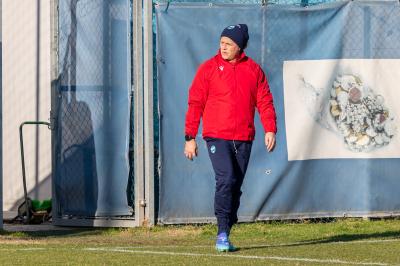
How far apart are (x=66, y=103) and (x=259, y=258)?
511cm

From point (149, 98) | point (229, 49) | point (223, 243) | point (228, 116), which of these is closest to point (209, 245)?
point (223, 243)

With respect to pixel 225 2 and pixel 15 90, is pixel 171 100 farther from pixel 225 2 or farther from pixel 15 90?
pixel 15 90

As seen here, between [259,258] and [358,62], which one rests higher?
[358,62]

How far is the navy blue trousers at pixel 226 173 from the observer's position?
33.8 ft

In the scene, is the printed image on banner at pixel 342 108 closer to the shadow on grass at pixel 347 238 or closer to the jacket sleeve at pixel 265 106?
the shadow on grass at pixel 347 238

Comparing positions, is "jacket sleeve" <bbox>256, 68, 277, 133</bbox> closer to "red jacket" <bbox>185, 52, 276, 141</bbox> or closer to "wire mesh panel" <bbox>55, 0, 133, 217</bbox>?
"red jacket" <bbox>185, 52, 276, 141</bbox>

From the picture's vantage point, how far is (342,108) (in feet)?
46.1

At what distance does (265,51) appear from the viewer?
45.3 feet

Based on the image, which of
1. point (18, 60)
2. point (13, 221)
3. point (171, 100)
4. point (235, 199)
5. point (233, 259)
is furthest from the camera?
point (18, 60)

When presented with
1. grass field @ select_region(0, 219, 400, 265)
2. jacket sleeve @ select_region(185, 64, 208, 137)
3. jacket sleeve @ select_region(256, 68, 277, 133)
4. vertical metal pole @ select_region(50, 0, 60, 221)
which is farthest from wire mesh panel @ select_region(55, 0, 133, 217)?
jacket sleeve @ select_region(256, 68, 277, 133)

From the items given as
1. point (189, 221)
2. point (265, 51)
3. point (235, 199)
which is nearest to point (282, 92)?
point (265, 51)

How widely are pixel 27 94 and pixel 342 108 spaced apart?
4670mm

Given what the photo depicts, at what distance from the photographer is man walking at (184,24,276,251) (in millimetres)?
10305

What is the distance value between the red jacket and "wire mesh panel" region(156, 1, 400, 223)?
10.3 feet
